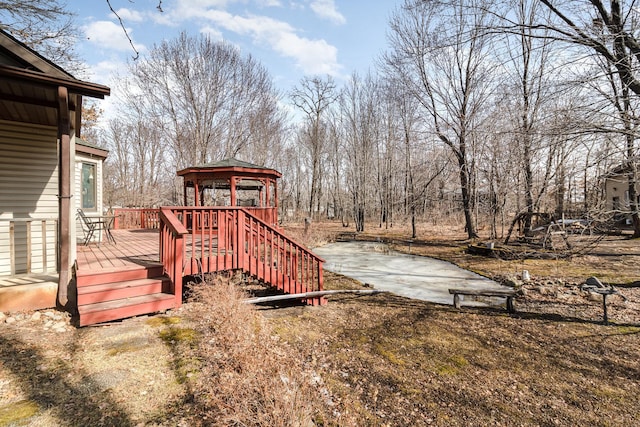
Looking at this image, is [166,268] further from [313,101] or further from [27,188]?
[313,101]

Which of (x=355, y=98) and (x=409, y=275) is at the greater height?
(x=355, y=98)

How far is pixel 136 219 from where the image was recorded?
13781 mm

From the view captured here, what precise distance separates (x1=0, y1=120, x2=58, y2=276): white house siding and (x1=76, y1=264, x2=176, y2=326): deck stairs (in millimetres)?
1802

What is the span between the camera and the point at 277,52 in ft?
39.1

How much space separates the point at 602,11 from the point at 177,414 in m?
7.80

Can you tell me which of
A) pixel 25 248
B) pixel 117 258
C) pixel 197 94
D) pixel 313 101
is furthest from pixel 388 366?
pixel 313 101

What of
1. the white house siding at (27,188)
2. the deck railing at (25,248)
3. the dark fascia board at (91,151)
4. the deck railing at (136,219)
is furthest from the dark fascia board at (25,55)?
the deck railing at (136,219)

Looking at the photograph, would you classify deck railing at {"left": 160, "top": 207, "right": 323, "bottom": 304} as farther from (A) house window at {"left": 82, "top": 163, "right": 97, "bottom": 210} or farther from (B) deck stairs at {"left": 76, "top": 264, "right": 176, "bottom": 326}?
(A) house window at {"left": 82, "top": 163, "right": 97, "bottom": 210}

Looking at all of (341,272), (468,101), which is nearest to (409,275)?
(341,272)

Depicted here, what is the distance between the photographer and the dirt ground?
256 centimetres

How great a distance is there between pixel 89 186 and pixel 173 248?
576cm

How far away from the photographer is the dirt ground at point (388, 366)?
2.56m

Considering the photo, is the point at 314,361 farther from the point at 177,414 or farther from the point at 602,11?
the point at 602,11

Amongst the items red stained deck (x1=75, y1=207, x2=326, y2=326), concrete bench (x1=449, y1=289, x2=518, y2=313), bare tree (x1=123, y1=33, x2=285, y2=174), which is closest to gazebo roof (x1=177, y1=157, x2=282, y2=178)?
red stained deck (x1=75, y1=207, x2=326, y2=326)
